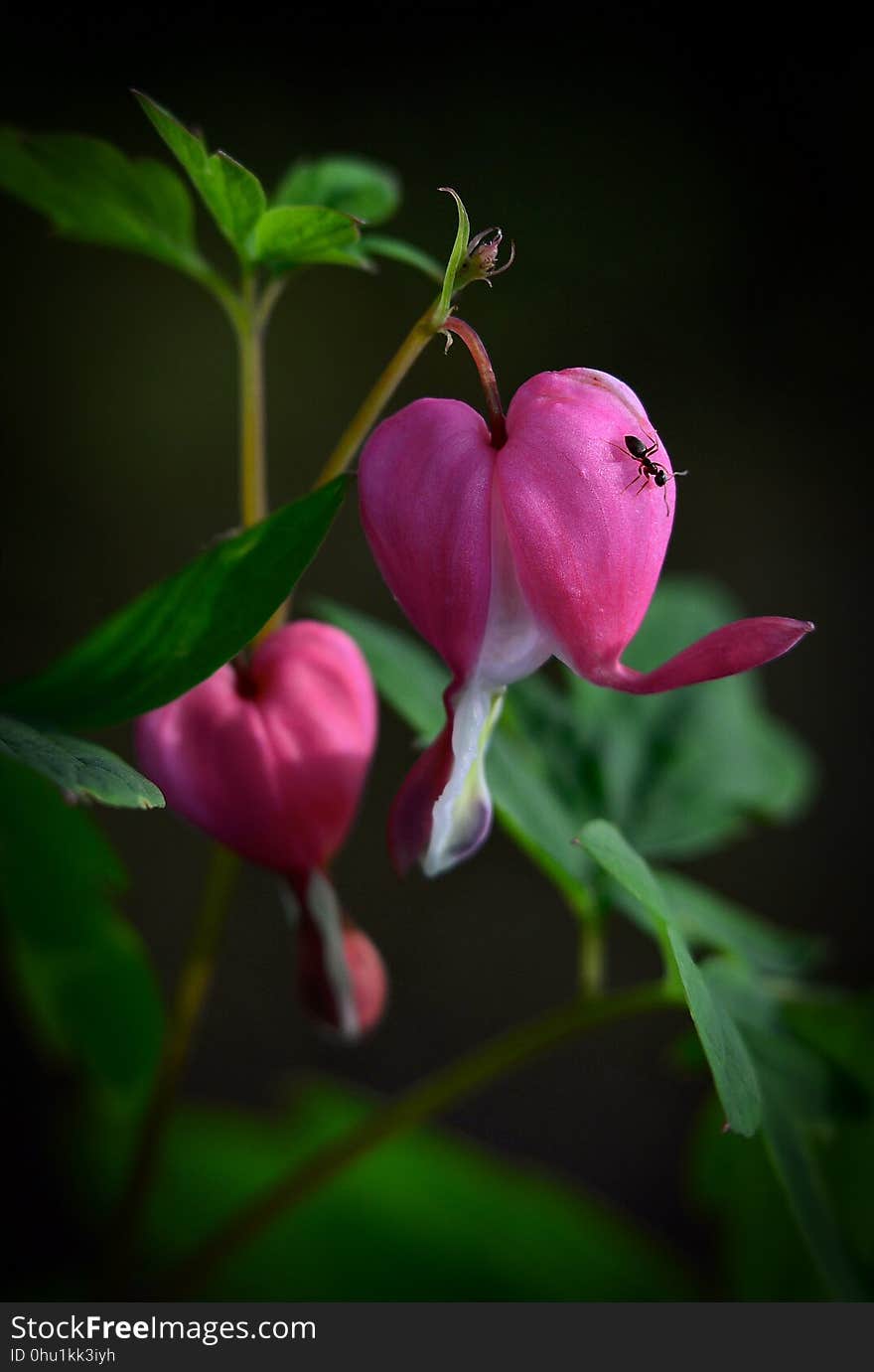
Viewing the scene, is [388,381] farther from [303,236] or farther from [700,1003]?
[700,1003]

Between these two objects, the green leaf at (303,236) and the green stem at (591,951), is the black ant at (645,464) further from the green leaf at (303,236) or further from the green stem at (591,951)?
the green stem at (591,951)

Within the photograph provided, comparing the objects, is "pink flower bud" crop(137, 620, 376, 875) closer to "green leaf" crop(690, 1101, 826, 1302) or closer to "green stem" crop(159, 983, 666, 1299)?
"green stem" crop(159, 983, 666, 1299)

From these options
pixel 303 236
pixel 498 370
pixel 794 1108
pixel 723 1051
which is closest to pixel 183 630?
pixel 303 236

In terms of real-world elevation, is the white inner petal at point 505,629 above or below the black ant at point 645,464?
below

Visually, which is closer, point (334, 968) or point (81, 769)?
point (81, 769)

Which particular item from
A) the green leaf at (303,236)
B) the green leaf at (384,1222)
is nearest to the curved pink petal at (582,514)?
the green leaf at (303,236)
